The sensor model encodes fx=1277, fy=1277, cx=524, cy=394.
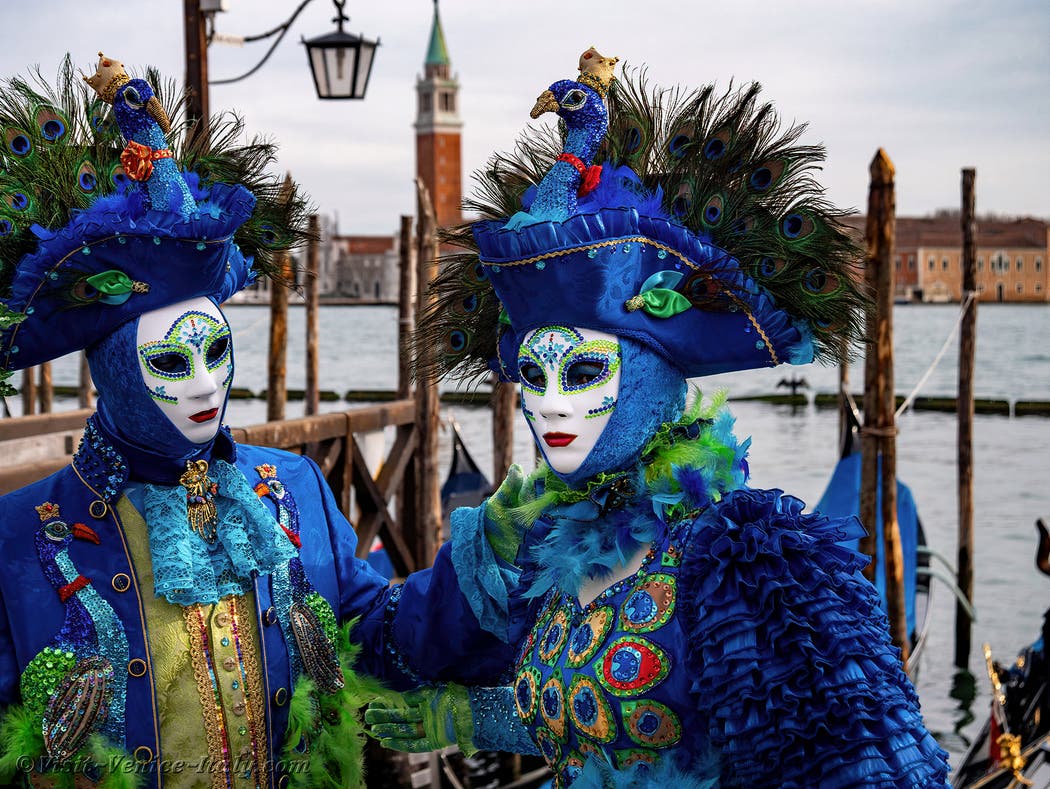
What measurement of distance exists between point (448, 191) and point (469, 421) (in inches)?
2421

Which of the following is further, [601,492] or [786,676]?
[601,492]

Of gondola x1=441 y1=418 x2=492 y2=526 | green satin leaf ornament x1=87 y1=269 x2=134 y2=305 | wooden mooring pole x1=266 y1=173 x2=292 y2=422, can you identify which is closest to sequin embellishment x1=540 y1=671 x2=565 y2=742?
green satin leaf ornament x1=87 y1=269 x2=134 y2=305

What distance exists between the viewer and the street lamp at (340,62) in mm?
6723

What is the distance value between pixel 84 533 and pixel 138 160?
29.4 inches

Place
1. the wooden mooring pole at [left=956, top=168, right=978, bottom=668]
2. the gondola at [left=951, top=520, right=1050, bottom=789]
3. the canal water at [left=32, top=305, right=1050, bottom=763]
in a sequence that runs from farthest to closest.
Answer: the canal water at [left=32, top=305, right=1050, bottom=763] → the wooden mooring pole at [left=956, top=168, right=978, bottom=668] → the gondola at [left=951, top=520, right=1050, bottom=789]

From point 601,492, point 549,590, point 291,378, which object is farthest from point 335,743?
point 291,378

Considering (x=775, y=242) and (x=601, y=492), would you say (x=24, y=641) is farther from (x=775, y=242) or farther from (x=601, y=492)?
(x=775, y=242)

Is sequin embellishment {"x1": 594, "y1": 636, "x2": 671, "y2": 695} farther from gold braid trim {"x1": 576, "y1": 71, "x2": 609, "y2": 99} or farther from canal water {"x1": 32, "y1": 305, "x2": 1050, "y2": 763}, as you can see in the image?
gold braid trim {"x1": 576, "y1": 71, "x2": 609, "y2": 99}

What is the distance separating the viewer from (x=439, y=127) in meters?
96.1

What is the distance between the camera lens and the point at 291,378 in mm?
47500

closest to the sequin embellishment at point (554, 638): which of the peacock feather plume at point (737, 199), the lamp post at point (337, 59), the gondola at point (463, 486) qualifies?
the peacock feather plume at point (737, 199)

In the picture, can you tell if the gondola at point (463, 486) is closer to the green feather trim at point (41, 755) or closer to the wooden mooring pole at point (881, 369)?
the wooden mooring pole at point (881, 369)

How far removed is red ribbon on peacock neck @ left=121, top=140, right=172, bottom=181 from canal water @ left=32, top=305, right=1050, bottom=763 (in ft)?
3.89

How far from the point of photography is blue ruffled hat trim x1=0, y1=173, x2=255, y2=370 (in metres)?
2.47
